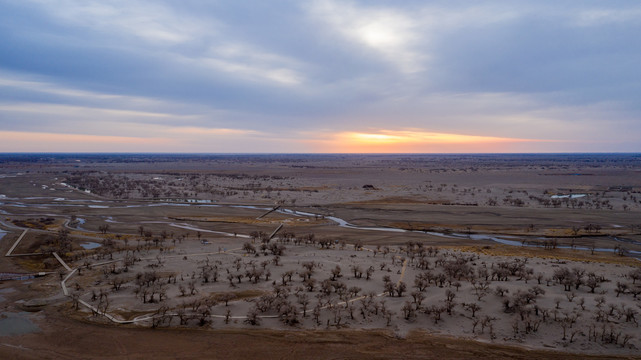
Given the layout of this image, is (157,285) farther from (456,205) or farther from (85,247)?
(456,205)

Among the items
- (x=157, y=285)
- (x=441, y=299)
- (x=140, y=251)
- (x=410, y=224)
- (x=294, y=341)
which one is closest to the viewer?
(x=294, y=341)

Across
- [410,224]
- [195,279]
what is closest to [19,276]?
[195,279]

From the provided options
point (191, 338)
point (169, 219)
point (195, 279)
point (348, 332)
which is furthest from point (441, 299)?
point (169, 219)

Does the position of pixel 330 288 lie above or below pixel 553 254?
above

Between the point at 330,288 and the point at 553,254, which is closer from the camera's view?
the point at 330,288

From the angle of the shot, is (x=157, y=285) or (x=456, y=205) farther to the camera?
(x=456, y=205)

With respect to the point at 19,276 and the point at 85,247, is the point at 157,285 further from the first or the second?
the point at 85,247

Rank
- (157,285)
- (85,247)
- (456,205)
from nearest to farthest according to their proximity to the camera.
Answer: (157,285), (85,247), (456,205)

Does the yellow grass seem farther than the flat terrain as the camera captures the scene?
Yes

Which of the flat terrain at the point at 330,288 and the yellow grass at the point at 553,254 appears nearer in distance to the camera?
the flat terrain at the point at 330,288
